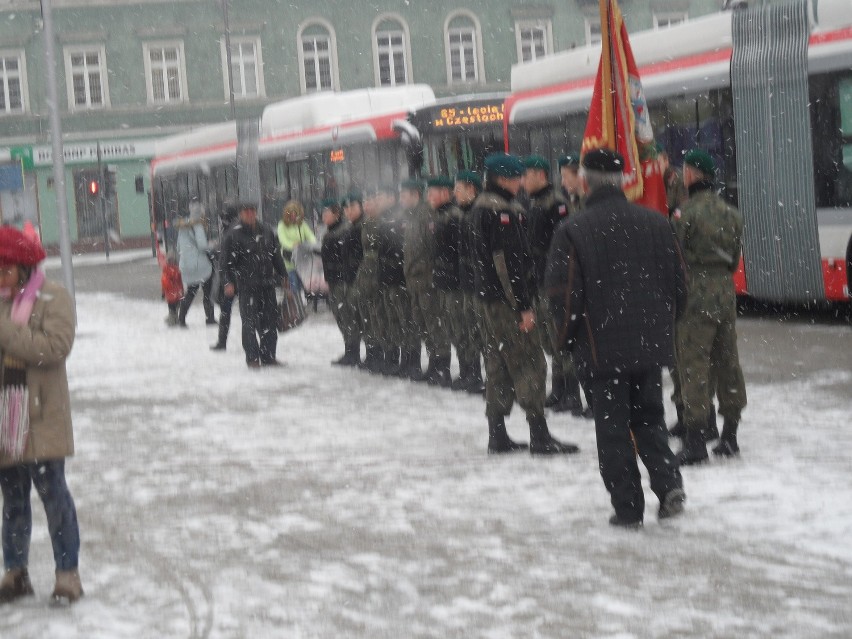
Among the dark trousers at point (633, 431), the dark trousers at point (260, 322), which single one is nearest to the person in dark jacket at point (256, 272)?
the dark trousers at point (260, 322)

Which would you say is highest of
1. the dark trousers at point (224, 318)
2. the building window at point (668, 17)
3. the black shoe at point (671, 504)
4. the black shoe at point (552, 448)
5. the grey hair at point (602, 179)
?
the building window at point (668, 17)

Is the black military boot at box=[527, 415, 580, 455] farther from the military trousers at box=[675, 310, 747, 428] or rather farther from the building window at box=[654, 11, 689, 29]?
the building window at box=[654, 11, 689, 29]

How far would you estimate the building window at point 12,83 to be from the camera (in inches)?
2050

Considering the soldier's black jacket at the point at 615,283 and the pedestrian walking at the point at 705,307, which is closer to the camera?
the soldier's black jacket at the point at 615,283

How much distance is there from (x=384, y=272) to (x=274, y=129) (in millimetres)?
15367

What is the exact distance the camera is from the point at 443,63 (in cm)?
5319

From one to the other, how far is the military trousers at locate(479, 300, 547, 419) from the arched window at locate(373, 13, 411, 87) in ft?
145

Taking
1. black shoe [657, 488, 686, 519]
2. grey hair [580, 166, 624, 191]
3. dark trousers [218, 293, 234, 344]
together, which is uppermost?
grey hair [580, 166, 624, 191]

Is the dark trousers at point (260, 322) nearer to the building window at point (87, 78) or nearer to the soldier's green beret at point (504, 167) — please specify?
the soldier's green beret at point (504, 167)

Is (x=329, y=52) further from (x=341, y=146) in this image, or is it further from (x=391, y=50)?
(x=341, y=146)

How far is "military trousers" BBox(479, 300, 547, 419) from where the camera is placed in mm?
9195

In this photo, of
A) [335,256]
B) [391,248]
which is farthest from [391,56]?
[391,248]

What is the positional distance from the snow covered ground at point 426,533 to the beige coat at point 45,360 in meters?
0.68

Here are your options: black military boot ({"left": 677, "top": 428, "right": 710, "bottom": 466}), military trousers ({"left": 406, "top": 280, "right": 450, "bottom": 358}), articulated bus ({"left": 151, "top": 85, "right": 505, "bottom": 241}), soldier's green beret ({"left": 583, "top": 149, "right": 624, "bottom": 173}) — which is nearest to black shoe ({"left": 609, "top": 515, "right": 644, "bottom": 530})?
black military boot ({"left": 677, "top": 428, "right": 710, "bottom": 466})
